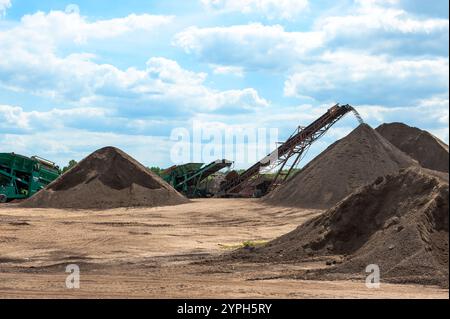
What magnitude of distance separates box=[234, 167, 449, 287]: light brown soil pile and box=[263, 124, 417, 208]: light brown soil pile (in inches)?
647

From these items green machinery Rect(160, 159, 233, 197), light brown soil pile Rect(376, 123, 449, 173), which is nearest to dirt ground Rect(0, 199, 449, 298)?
green machinery Rect(160, 159, 233, 197)

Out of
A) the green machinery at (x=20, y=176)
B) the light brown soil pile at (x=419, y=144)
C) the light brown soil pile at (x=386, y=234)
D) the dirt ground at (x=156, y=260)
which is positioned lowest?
the dirt ground at (x=156, y=260)

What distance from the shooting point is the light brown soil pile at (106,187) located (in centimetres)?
3831

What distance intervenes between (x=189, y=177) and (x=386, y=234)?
3332 cm

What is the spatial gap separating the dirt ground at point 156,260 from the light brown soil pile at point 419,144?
15.3 m

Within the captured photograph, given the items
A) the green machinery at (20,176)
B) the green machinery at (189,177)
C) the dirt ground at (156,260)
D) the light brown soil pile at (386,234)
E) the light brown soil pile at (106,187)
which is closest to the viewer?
the dirt ground at (156,260)

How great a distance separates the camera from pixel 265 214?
1272 inches

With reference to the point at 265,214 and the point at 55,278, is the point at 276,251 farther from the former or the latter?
the point at 265,214

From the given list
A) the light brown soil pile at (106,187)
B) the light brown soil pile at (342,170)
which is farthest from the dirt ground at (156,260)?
the light brown soil pile at (106,187)

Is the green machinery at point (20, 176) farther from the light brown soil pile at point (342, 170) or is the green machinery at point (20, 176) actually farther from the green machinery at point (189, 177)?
the light brown soil pile at point (342, 170)

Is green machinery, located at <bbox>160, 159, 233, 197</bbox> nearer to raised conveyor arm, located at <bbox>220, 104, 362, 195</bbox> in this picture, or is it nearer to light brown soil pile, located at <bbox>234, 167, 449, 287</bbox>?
raised conveyor arm, located at <bbox>220, 104, 362, 195</bbox>

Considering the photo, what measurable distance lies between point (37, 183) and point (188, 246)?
25.2m

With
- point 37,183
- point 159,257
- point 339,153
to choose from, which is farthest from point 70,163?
point 159,257

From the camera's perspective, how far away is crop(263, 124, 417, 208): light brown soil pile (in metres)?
34.4
